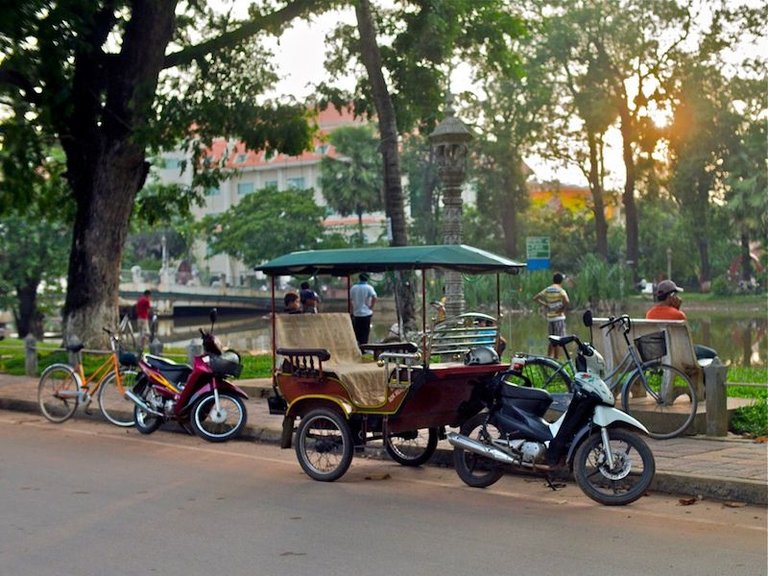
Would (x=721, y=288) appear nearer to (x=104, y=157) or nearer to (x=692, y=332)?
(x=692, y=332)

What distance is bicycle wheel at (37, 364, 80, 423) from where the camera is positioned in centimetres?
1404

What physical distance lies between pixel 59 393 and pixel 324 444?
235 inches

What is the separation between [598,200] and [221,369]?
151 feet

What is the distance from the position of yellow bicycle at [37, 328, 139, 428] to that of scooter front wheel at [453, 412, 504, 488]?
5.79 meters

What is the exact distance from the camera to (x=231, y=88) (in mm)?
21891

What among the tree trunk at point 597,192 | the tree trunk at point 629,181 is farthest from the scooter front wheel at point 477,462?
the tree trunk at point 597,192

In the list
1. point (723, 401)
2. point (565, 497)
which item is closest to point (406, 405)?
point (565, 497)

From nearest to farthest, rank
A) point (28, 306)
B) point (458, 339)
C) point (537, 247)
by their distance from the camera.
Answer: point (458, 339)
point (537, 247)
point (28, 306)

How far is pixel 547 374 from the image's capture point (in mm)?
11367

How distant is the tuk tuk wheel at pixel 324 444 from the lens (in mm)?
9289

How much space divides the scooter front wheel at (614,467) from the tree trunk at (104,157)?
14.9 metres

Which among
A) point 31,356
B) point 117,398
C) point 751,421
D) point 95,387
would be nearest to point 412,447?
point 751,421

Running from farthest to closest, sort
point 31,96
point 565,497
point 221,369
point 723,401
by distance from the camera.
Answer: point 31,96
point 221,369
point 723,401
point 565,497

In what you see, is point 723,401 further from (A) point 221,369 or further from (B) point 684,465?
(A) point 221,369
